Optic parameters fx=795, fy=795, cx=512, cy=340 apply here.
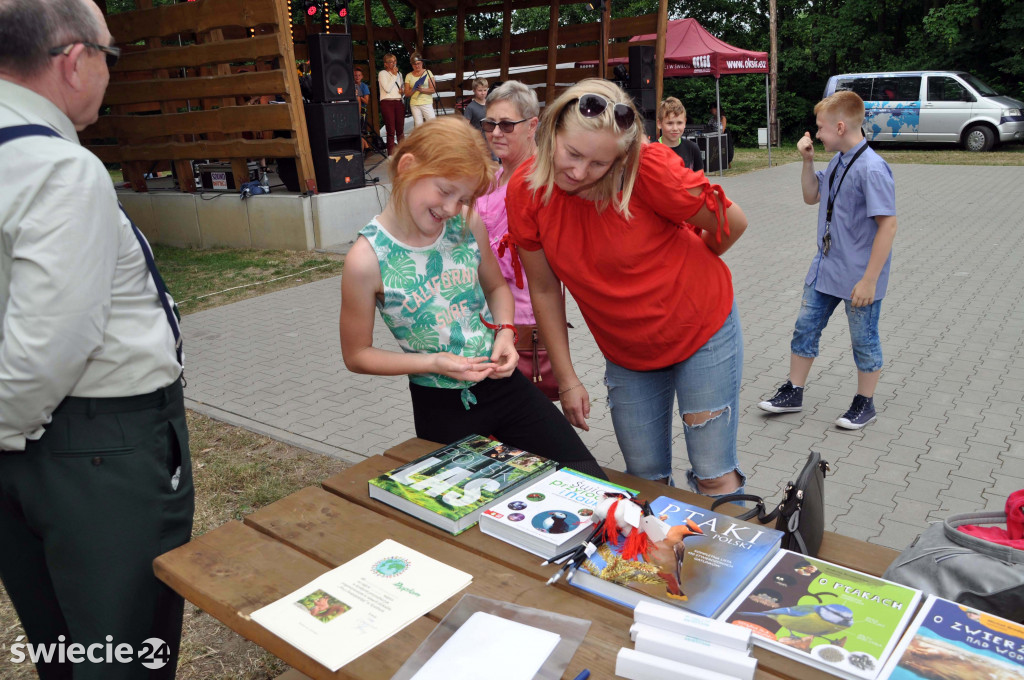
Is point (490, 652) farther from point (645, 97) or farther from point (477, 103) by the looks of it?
point (645, 97)

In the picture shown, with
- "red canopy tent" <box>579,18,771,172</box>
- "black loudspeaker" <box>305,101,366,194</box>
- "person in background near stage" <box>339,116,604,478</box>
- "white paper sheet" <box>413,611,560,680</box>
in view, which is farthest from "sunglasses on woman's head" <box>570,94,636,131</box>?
"red canopy tent" <box>579,18,771,172</box>

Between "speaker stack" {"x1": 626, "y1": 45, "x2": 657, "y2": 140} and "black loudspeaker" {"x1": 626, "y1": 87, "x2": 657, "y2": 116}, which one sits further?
"black loudspeaker" {"x1": 626, "y1": 87, "x2": 657, "y2": 116}

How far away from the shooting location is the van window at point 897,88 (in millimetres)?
18328

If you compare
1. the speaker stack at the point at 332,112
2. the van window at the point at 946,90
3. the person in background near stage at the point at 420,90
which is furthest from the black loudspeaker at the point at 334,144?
the van window at the point at 946,90

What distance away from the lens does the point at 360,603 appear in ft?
5.13

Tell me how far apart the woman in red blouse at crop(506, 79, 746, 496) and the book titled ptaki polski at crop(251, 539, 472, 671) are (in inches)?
36.9

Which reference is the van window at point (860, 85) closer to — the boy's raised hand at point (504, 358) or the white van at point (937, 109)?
the white van at point (937, 109)

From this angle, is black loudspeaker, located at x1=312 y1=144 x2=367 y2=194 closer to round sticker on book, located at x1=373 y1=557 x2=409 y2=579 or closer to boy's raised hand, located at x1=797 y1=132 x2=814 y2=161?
boy's raised hand, located at x1=797 y1=132 x2=814 y2=161

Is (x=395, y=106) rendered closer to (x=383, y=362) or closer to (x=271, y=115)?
(x=271, y=115)

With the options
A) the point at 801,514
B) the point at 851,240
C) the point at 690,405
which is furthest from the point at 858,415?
the point at 801,514

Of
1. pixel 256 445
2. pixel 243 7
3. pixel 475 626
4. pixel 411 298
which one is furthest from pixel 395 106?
pixel 475 626

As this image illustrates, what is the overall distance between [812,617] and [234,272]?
27.0ft

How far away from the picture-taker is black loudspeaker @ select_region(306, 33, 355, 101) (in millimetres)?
9352

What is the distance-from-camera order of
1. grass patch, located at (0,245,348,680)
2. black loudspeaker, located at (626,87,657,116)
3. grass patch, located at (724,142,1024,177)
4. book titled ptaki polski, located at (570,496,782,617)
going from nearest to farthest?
book titled ptaki polski, located at (570,496,782,617) < grass patch, located at (0,245,348,680) < black loudspeaker, located at (626,87,657,116) < grass patch, located at (724,142,1024,177)
